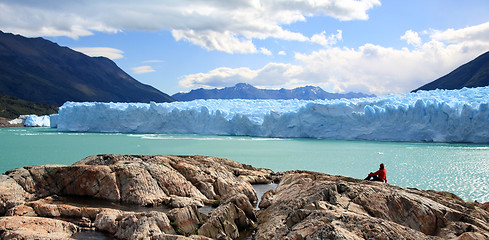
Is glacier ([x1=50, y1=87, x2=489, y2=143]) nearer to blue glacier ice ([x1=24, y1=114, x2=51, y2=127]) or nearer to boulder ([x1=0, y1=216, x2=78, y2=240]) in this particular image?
blue glacier ice ([x1=24, y1=114, x2=51, y2=127])

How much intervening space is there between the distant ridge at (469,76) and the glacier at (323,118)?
30944 mm

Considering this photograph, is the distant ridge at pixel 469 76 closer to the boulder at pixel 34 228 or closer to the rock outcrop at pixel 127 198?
the rock outcrop at pixel 127 198

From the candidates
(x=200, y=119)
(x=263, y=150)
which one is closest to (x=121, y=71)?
(x=200, y=119)

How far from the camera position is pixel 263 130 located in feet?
104

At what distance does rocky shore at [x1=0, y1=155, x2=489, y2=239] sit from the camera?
15.5 ft

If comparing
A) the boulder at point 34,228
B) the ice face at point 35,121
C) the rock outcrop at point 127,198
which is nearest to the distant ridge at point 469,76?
the rock outcrop at point 127,198

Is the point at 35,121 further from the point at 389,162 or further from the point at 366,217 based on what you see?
the point at 366,217

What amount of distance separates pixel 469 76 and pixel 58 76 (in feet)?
359

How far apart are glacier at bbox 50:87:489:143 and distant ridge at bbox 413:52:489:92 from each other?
1218 inches

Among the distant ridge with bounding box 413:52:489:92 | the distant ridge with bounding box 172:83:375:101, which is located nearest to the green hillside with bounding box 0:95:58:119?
the distant ridge with bounding box 413:52:489:92

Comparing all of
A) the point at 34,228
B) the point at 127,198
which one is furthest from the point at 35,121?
the point at 34,228

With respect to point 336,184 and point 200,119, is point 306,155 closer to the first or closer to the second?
point 336,184

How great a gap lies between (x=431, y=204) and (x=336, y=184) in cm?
137

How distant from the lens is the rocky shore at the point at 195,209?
472 cm
